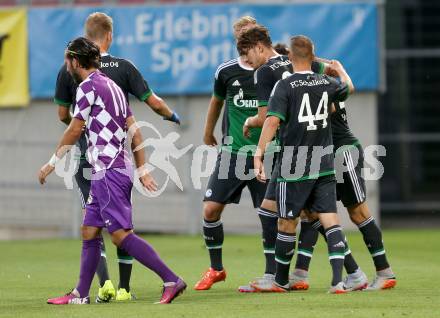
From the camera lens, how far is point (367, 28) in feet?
61.5

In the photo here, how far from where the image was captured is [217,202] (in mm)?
10305

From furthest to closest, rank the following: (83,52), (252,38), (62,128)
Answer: (62,128), (252,38), (83,52)

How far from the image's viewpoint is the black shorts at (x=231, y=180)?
10211 mm

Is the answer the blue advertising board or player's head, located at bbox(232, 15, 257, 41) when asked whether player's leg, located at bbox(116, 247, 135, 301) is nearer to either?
player's head, located at bbox(232, 15, 257, 41)

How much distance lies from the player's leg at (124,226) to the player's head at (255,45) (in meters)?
1.79

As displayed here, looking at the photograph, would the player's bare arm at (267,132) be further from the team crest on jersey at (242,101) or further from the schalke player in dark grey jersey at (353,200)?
the team crest on jersey at (242,101)

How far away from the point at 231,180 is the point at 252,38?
4.42 feet

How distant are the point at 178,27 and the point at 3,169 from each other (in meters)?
3.68

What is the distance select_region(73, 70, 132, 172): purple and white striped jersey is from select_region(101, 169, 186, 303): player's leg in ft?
0.36

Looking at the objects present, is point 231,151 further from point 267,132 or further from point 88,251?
point 88,251

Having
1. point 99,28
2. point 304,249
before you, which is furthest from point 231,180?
point 99,28

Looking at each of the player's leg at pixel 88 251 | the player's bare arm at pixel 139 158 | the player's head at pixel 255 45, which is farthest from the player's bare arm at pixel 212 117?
the player's leg at pixel 88 251

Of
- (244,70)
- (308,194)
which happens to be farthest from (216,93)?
(308,194)

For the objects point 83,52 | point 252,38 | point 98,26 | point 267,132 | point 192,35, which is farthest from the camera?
point 192,35
